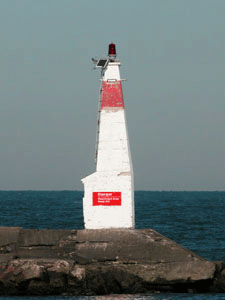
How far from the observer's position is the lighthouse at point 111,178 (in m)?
26.0

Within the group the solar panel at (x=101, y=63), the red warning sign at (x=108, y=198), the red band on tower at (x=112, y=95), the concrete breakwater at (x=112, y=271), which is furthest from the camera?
the solar panel at (x=101, y=63)

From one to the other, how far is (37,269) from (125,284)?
2.67 metres

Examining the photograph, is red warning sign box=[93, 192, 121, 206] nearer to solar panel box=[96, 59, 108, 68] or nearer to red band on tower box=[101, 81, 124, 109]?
red band on tower box=[101, 81, 124, 109]

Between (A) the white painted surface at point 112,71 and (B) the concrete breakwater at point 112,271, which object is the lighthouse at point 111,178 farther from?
(B) the concrete breakwater at point 112,271

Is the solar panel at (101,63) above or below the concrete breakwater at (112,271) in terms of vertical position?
above

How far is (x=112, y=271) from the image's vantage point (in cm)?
2222

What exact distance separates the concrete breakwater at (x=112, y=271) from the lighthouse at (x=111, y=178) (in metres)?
2.38

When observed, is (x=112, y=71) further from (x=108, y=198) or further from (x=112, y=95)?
(x=108, y=198)

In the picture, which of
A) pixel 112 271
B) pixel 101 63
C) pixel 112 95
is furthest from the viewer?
pixel 101 63

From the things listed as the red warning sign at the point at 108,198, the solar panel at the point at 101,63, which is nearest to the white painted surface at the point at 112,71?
the solar panel at the point at 101,63

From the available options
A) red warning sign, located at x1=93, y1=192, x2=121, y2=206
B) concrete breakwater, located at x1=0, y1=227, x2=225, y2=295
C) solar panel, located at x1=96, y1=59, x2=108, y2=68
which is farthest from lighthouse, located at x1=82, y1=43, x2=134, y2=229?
concrete breakwater, located at x1=0, y1=227, x2=225, y2=295

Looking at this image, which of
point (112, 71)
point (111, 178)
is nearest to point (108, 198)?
point (111, 178)

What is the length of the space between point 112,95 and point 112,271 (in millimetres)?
6982

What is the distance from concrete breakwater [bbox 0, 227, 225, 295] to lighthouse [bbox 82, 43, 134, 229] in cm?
238
